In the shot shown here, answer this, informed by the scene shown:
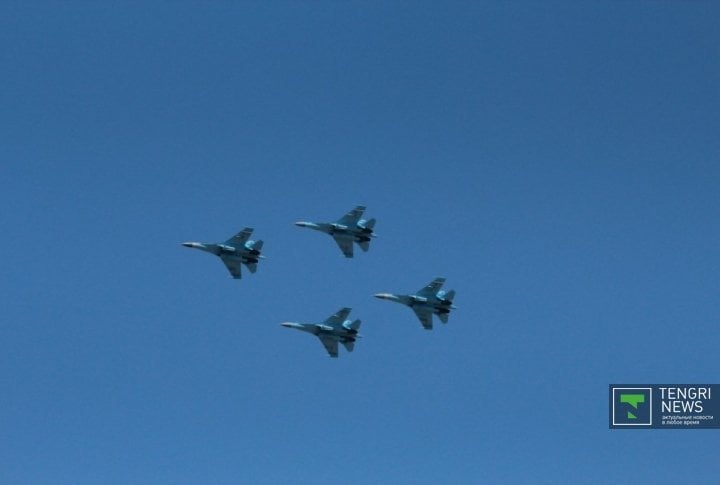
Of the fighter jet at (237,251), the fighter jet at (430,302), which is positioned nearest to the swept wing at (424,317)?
the fighter jet at (430,302)

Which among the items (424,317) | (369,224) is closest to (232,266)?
(369,224)

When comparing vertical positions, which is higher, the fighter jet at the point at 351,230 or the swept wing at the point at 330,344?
the fighter jet at the point at 351,230

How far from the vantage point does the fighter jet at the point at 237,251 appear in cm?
18725

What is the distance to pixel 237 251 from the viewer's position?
188000 mm

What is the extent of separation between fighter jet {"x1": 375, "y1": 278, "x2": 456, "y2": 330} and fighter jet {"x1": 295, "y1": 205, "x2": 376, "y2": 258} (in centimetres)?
1033

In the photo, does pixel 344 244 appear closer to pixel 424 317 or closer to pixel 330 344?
pixel 330 344

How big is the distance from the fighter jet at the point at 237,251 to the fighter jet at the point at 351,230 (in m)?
10.7

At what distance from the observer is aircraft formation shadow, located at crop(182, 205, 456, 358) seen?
188 m

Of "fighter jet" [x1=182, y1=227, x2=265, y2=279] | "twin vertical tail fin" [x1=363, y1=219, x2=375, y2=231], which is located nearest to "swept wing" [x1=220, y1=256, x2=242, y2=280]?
"fighter jet" [x1=182, y1=227, x2=265, y2=279]

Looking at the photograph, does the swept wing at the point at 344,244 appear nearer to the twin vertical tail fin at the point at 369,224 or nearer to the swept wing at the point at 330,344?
the twin vertical tail fin at the point at 369,224

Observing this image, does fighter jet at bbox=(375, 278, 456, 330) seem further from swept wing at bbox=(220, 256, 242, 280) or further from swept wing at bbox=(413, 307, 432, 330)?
swept wing at bbox=(220, 256, 242, 280)

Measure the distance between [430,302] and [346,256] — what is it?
45.8 feet

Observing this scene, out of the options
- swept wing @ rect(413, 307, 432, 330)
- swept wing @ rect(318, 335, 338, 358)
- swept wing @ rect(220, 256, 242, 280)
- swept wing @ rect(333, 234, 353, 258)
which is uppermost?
swept wing @ rect(333, 234, 353, 258)

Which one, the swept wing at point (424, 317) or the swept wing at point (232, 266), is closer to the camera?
the swept wing at point (232, 266)
